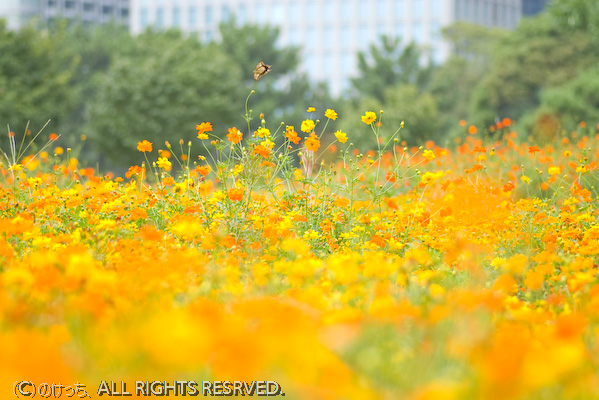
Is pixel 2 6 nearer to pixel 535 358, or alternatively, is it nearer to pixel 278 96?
pixel 278 96

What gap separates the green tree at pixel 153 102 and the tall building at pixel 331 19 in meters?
35.2

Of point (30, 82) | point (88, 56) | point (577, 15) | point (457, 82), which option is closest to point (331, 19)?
point (457, 82)

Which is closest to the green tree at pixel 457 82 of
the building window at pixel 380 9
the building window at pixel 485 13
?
the building window at pixel 380 9

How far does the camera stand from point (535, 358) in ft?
3.93

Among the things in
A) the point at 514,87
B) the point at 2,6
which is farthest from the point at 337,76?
the point at 514,87

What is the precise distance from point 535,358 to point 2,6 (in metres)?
62.1

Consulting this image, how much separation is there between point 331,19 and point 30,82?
4433cm

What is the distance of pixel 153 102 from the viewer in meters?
21.1

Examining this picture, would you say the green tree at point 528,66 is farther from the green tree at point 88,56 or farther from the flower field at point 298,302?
the flower field at point 298,302

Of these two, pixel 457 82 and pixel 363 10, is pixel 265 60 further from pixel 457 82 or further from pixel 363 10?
pixel 363 10

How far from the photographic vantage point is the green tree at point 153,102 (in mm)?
→ 20938

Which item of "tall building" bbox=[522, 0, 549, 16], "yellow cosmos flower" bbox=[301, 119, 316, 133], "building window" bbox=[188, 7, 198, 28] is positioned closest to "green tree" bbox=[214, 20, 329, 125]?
"yellow cosmos flower" bbox=[301, 119, 316, 133]

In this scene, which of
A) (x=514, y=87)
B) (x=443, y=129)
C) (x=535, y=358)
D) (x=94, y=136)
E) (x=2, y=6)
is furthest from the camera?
(x=2, y=6)

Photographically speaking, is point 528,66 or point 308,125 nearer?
point 308,125
